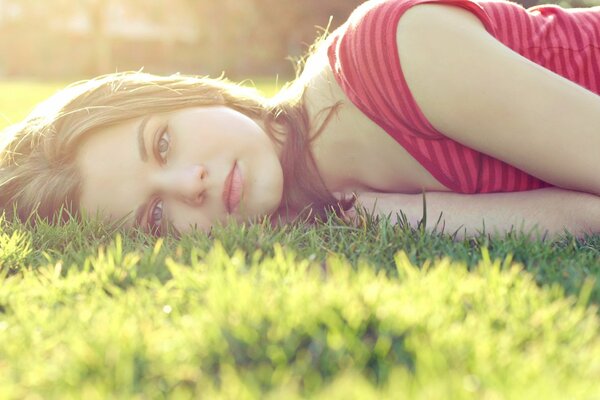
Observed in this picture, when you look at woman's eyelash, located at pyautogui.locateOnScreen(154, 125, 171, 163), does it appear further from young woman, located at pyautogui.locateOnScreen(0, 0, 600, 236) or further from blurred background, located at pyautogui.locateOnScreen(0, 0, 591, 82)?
blurred background, located at pyautogui.locateOnScreen(0, 0, 591, 82)

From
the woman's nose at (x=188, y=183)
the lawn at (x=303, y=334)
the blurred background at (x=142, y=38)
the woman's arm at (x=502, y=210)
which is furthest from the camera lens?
the blurred background at (x=142, y=38)

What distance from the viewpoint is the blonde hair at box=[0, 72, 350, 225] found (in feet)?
9.14

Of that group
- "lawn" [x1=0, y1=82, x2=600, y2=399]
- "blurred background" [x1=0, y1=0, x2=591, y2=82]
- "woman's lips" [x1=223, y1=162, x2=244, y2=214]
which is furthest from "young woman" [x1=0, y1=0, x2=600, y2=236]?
"blurred background" [x1=0, y1=0, x2=591, y2=82]

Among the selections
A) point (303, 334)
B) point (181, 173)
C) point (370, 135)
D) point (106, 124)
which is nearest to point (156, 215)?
point (181, 173)

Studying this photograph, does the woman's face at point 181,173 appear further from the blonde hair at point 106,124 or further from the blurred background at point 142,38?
the blurred background at point 142,38

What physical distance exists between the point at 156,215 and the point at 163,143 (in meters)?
0.25

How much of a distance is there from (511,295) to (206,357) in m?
0.61

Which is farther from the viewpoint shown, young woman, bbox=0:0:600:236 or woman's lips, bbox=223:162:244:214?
woman's lips, bbox=223:162:244:214

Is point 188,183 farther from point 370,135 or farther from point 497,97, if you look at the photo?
point 497,97

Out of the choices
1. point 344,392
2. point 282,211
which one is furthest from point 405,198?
point 344,392

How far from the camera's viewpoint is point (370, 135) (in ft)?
8.99

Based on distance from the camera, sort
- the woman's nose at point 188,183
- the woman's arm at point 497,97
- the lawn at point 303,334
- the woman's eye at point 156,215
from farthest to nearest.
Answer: the woman's eye at point 156,215
the woman's nose at point 188,183
the woman's arm at point 497,97
the lawn at point 303,334

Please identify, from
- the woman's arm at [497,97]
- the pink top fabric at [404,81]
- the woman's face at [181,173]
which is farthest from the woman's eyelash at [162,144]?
the woman's arm at [497,97]

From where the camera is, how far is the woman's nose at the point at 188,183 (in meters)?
2.60
